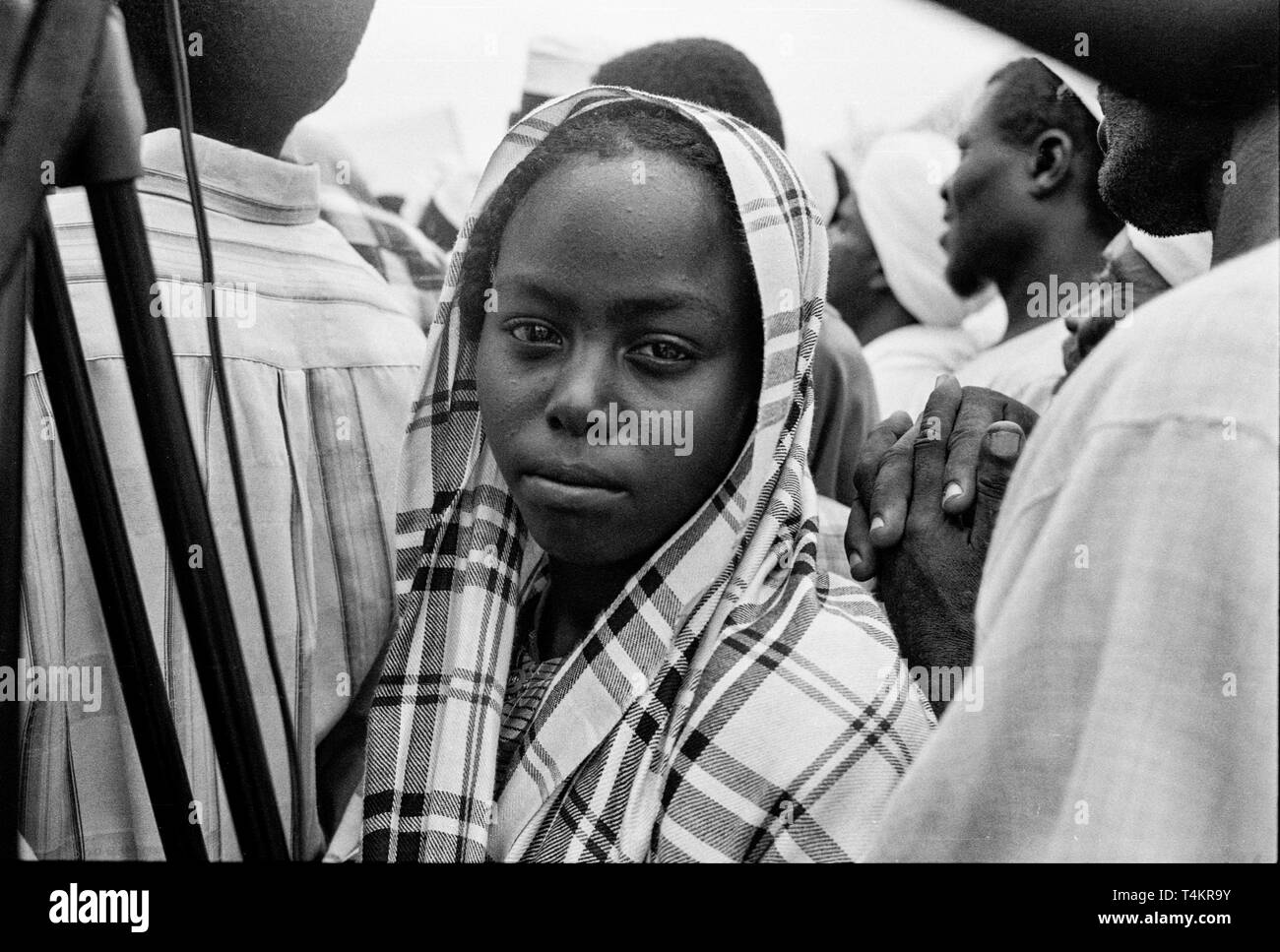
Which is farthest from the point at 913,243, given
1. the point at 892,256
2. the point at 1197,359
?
the point at 1197,359

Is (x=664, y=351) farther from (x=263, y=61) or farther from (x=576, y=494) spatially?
(x=263, y=61)

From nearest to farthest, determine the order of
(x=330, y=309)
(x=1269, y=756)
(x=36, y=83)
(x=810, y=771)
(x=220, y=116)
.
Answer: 1. (x=1269, y=756)
2. (x=36, y=83)
3. (x=810, y=771)
4. (x=220, y=116)
5. (x=330, y=309)

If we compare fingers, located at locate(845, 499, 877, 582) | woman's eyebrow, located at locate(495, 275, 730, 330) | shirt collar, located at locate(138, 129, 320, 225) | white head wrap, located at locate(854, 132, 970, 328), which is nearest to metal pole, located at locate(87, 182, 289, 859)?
shirt collar, located at locate(138, 129, 320, 225)

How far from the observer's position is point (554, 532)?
4.06 feet

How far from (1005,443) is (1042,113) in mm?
477

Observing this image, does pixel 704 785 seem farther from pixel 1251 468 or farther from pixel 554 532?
pixel 1251 468

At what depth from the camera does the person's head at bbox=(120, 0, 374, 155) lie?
1385 mm

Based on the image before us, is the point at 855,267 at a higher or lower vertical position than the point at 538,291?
lower

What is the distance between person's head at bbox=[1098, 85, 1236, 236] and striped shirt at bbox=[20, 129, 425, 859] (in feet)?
2.73

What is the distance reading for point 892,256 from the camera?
7.26ft

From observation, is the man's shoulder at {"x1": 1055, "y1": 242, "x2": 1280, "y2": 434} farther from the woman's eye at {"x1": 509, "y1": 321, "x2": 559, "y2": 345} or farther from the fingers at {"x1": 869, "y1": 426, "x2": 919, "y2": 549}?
the woman's eye at {"x1": 509, "y1": 321, "x2": 559, "y2": 345}

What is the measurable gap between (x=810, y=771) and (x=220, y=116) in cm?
95

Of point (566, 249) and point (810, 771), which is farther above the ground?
point (566, 249)
